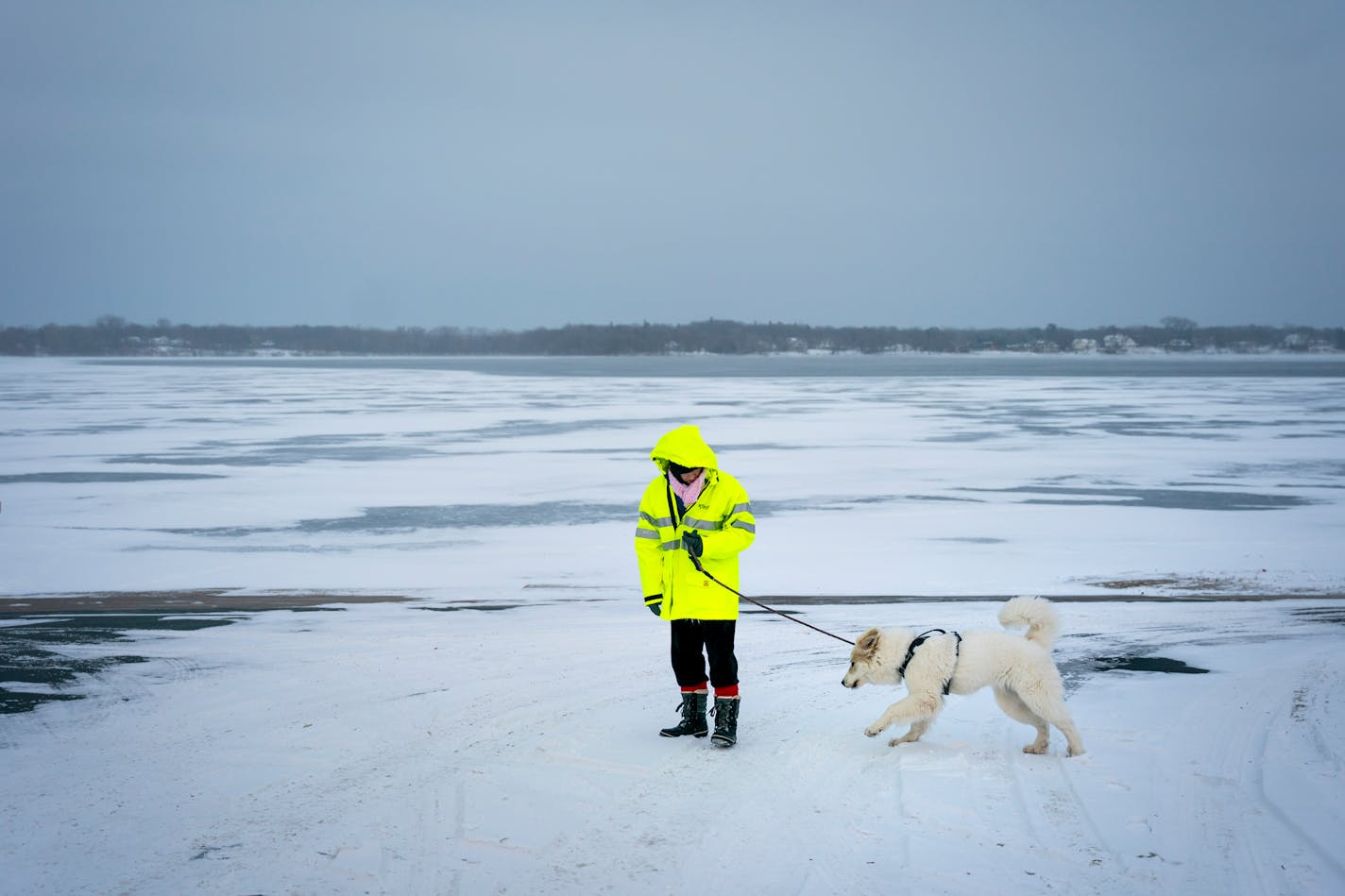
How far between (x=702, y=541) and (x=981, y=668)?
56.9 inches

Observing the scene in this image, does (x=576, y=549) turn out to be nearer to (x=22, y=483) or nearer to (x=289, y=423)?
(x=22, y=483)

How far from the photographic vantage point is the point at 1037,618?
4.97m

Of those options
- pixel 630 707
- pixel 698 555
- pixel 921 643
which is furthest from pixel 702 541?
pixel 630 707

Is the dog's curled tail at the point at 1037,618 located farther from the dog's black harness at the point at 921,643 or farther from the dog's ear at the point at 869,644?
the dog's ear at the point at 869,644

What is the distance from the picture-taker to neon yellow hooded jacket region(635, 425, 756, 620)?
202 inches

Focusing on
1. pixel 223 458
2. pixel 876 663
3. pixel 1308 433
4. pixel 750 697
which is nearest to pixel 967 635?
pixel 876 663

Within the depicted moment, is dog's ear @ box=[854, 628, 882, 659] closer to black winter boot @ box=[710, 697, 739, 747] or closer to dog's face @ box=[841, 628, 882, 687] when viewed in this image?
dog's face @ box=[841, 628, 882, 687]

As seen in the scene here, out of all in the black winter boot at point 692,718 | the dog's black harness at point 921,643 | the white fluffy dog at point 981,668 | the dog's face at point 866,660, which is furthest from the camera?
the black winter boot at point 692,718

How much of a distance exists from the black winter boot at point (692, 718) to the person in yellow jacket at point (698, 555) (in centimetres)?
13

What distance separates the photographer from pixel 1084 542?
11516mm

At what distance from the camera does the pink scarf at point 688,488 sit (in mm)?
5156

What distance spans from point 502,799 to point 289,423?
86.0 feet

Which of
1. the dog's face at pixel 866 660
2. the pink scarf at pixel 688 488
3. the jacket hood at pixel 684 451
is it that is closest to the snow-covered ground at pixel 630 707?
the dog's face at pixel 866 660

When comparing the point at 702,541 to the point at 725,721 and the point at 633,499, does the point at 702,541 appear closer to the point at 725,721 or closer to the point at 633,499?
the point at 725,721
